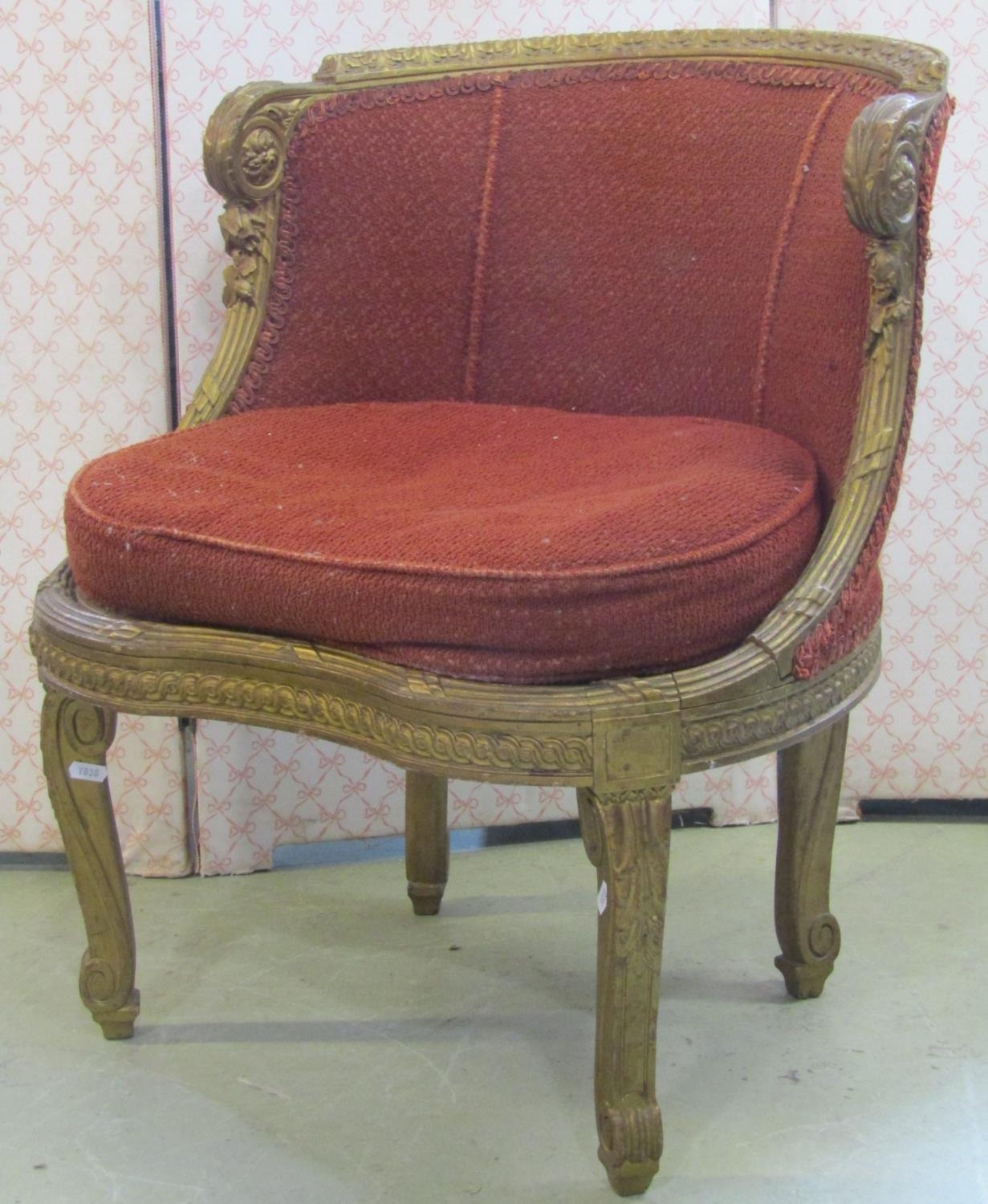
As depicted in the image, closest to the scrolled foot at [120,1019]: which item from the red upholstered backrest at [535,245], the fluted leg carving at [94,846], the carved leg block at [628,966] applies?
the fluted leg carving at [94,846]

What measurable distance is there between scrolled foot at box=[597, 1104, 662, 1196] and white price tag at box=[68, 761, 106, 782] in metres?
0.54

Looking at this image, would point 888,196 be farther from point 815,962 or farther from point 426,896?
point 426,896

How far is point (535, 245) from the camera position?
1.55m

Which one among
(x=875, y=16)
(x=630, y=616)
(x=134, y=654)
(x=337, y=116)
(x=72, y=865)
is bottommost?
(x=72, y=865)

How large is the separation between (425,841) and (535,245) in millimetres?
686

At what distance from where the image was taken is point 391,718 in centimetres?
106

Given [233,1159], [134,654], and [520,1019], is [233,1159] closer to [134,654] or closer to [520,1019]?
[520,1019]

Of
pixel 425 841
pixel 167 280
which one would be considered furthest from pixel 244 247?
pixel 425 841

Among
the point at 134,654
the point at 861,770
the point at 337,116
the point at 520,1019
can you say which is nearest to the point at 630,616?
the point at 134,654

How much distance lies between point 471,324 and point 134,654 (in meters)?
0.60

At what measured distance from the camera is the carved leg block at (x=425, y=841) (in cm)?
164

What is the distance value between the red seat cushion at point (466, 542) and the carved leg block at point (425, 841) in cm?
46

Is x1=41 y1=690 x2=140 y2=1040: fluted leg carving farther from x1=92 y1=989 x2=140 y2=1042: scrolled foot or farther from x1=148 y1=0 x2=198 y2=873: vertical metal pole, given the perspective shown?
x1=148 y1=0 x2=198 y2=873: vertical metal pole

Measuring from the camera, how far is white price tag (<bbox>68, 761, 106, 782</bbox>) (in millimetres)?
1305
